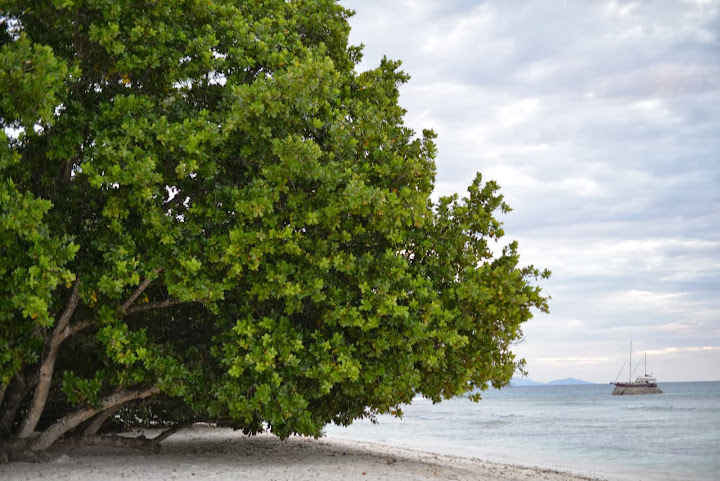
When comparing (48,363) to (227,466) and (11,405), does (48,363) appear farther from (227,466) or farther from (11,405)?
(227,466)

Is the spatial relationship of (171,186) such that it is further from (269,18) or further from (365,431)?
(365,431)

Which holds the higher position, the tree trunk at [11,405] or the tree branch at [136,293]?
the tree branch at [136,293]

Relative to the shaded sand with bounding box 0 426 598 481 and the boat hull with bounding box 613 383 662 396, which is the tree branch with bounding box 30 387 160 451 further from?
the boat hull with bounding box 613 383 662 396

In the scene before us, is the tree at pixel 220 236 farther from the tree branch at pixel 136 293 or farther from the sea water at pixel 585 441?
the sea water at pixel 585 441

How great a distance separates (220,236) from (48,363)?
4098 mm

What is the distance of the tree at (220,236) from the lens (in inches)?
400

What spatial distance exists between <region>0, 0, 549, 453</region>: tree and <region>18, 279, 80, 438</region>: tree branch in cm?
4

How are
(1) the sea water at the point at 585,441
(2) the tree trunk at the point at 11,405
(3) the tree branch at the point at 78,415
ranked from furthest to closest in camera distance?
(1) the sea water at the point at 585,441 < (2) the tree trunk at the point at 11,405 < (3) the tree branch at the point at 78,415

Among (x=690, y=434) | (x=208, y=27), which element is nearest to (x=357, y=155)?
(x=208, y=27)

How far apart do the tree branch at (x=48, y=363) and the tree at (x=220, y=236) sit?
38 mm

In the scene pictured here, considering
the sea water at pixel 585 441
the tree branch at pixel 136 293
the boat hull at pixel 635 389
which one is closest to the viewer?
the tree branch at pixel 136 293

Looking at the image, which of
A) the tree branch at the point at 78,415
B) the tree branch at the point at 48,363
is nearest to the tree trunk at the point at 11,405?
the tree branch at the point at 48,363

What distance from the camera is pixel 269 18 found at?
A: 13367mm

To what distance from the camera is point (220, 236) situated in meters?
10.7
